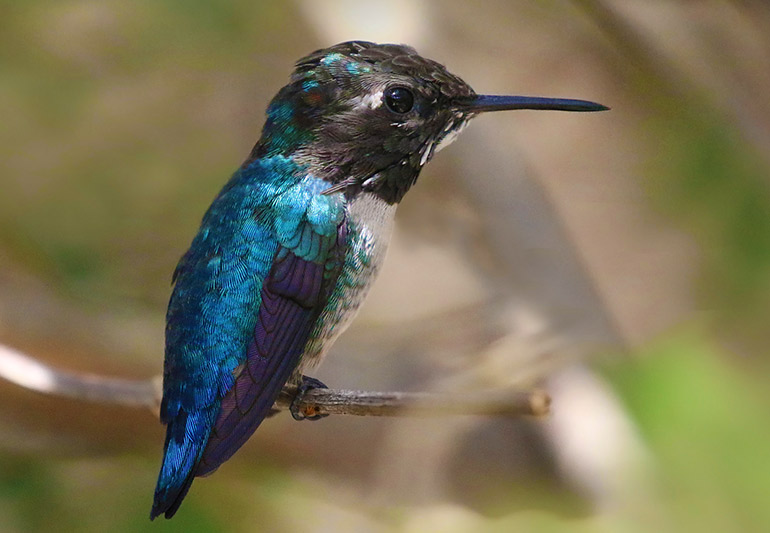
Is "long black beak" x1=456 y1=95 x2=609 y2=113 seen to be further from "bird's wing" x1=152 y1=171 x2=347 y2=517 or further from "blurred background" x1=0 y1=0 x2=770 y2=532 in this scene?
"blurred background" x1=0 y1=0 x2=770 y2=532

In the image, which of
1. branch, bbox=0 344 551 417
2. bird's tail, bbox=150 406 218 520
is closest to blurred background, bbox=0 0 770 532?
branch, bbox=0 344 551 417

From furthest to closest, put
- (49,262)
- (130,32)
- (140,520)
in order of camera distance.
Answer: (130,32) < (49,262) < (140,520)

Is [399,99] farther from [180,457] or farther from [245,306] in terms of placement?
[180,457]

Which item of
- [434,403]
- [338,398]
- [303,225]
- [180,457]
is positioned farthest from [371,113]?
[180,457]

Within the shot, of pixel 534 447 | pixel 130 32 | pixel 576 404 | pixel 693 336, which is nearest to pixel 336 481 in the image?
pixel 534 447

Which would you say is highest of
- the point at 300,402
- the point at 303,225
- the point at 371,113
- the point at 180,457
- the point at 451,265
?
the point at 371,113

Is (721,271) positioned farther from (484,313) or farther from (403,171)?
(403,171)
